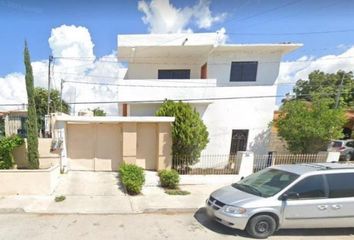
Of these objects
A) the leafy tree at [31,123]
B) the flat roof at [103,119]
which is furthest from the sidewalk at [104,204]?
the flat roof at [103,119]

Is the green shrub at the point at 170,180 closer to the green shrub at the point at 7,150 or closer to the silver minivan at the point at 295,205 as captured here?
the silver minivan at the point at 295,205

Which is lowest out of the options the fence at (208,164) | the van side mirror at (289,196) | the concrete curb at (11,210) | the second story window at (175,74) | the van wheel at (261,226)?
the fence at (208,164)

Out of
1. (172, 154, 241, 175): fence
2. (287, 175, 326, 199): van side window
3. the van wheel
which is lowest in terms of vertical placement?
(172, 154, 241, 175): fence

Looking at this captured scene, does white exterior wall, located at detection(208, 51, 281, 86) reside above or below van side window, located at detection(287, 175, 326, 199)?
above

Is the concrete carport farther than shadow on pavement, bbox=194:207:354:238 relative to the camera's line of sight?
Yes

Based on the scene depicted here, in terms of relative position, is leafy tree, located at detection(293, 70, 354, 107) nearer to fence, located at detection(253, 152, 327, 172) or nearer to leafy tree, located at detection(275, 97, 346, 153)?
leafy tree, located at detection(275, 97, 346, 153)

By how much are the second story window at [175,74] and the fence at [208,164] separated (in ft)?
16.9

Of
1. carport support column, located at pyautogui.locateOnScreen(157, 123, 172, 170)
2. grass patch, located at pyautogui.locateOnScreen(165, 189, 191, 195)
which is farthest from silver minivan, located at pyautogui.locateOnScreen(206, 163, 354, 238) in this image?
carport support column, located at pyautogui.locateOnScreen(157, 123, 172, 170)

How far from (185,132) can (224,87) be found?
4.05 meters

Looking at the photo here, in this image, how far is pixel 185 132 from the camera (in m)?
10.8

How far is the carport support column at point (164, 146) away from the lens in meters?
10.7

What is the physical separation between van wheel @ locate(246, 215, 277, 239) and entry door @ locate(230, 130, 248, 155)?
8694mm

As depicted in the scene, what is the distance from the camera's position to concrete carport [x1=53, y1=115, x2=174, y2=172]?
415 inches

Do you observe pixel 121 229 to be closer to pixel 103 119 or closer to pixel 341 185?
pixel 341 185
